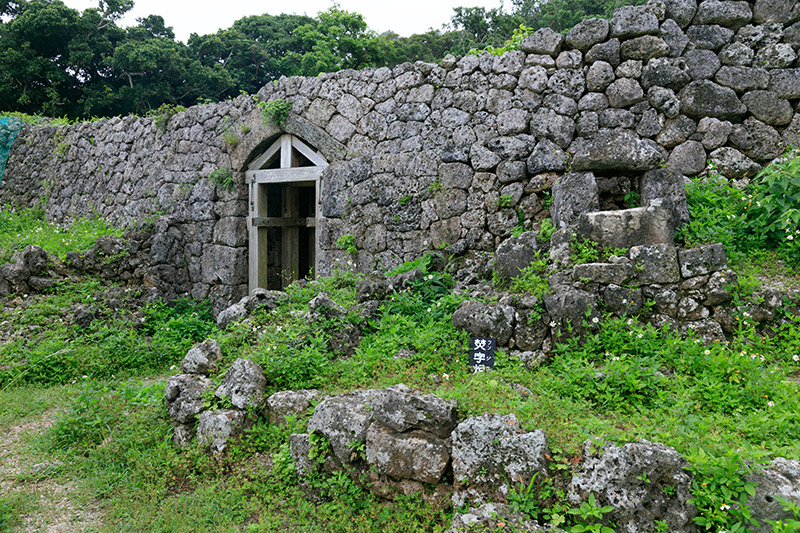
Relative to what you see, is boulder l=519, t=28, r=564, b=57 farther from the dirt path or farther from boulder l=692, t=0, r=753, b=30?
the dirt path

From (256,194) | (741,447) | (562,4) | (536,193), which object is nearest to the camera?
(741,447)

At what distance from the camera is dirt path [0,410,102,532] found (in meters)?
3.47

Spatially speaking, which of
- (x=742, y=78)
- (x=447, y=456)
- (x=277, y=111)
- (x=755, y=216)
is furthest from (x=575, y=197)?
(x=277, y=111)

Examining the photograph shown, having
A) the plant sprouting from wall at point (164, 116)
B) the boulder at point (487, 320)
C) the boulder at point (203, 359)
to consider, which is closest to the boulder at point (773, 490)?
the boulder at point (487, 320)

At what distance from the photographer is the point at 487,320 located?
4.54m

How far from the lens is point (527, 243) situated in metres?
5.06

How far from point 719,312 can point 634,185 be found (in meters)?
1.62

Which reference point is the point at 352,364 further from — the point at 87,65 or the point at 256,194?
the point at 87,65

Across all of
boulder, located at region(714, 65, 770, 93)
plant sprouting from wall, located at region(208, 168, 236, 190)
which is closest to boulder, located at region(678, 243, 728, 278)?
boulder, located at region(714, 65, 770, 93)

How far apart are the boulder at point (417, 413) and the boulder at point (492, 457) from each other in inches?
5.2

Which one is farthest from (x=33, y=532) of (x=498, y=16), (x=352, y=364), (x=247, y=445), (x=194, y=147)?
(x=498, y=16)

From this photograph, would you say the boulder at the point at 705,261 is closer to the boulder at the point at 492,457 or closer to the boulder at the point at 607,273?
the boulder at the point at 607,273

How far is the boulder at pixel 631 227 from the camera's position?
181 inches

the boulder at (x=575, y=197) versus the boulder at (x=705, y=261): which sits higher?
the boulder at (x=575, y=197)
